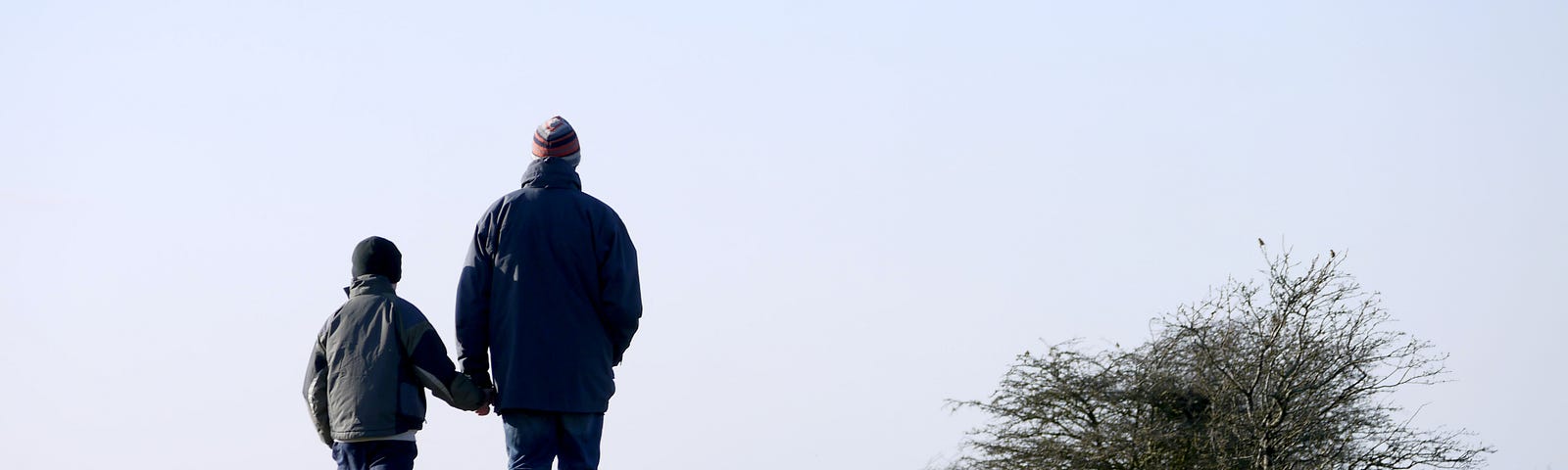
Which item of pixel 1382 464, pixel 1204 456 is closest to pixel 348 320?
pixel 1382 464

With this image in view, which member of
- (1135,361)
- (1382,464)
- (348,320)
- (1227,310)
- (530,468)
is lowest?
(530,468)

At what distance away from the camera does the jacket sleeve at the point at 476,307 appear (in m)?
6.40

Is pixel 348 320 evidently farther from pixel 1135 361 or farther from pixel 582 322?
pixel 1135 361

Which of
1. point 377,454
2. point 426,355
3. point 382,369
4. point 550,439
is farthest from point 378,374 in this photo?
point 550,439

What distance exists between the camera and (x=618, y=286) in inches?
249

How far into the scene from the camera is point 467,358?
6414 millimetres

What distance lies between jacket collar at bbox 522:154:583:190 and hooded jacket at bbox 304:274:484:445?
2.15 feet

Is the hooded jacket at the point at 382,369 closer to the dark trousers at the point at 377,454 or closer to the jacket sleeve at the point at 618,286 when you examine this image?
the dark trousers at the point at 377,454

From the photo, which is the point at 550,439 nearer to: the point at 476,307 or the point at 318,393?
the point at 476,307

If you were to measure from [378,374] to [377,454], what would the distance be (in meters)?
0.32

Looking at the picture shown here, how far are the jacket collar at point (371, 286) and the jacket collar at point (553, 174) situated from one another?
65cm

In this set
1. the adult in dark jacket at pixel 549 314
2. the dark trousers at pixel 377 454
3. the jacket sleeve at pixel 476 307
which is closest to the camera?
the adult in dark jacket at pixel 549 314

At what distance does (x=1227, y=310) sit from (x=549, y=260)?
A: 20.4 metres

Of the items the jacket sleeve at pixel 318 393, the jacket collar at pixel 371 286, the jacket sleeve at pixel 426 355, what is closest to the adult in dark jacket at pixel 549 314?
the jacket sleeve at pixel 426 355
